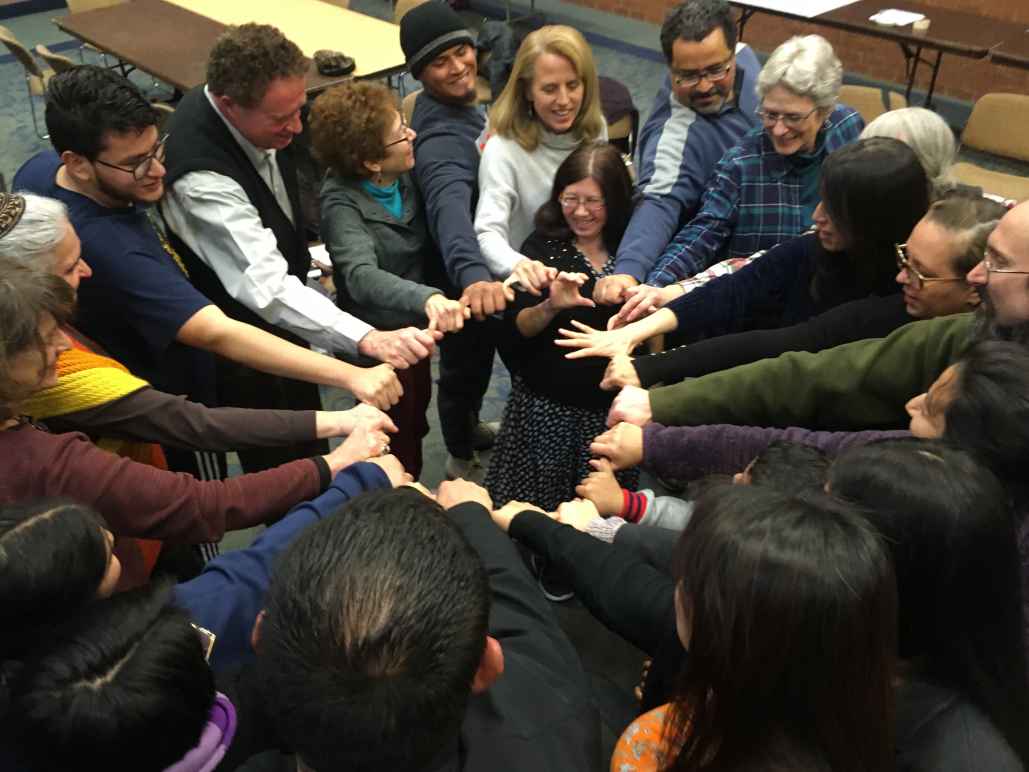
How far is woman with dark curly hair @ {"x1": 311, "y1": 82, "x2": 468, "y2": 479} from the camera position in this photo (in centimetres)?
249

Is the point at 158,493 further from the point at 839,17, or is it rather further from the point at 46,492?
the point at 839,17

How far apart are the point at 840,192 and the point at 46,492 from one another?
1723mm

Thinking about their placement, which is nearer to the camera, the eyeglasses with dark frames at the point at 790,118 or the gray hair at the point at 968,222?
the gray hair at the point at 968,222

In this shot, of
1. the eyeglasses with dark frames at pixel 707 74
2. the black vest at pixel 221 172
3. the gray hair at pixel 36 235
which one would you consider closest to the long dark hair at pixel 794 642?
the gray hair at pixel 36 235

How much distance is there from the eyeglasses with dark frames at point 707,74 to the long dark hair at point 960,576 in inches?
70.5

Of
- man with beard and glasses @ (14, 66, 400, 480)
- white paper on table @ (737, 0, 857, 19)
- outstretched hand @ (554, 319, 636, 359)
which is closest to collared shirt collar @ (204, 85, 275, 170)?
man with beard and glasses @ (14, 66, 400, 480)

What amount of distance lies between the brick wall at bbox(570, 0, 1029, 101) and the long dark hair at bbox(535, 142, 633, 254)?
436 cm

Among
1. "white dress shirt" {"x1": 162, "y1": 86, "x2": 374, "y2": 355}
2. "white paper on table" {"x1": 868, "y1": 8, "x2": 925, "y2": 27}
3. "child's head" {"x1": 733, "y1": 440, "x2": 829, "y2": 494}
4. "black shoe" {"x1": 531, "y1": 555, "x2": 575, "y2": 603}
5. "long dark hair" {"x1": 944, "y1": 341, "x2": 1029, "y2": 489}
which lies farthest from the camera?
"white paper on table" {"x1": 868, "y1": 8, "x2": 925, "y2": 27}

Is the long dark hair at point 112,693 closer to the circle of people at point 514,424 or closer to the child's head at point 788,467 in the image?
the circle of people at point 514,424

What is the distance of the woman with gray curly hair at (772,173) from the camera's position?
2.37m

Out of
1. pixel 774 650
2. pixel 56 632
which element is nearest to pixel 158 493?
pixel 56 632

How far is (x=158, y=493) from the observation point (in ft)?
5.33

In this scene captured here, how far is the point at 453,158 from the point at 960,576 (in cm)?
201

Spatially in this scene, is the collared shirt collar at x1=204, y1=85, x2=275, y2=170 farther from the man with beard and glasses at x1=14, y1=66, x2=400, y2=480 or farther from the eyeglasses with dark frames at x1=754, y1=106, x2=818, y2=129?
the eyeglasses with dark frames at x1=754, y1=106, x2=818, y2=129
